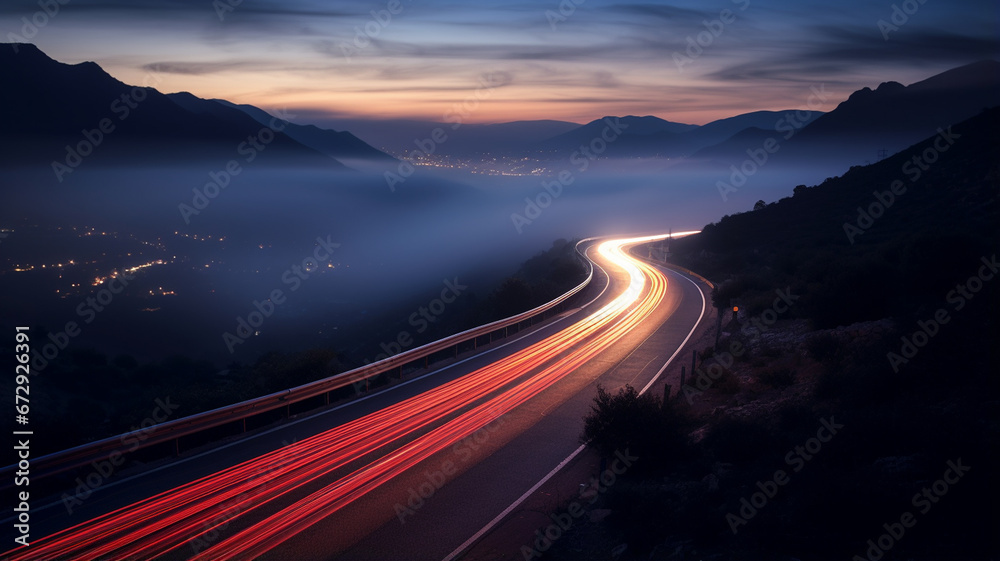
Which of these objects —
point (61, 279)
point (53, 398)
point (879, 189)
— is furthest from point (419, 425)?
point (61, 279)

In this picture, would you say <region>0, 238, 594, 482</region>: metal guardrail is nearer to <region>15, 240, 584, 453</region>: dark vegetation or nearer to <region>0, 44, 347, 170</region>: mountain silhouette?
<region>15, 240, 584, 453</region>: dark vegetation

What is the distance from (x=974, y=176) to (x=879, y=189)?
10.1 metres

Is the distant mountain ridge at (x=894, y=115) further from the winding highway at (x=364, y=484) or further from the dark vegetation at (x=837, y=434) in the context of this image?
the winding highway at (x=364, y=484)

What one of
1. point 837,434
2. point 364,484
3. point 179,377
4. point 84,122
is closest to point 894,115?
Answer: point 179,377

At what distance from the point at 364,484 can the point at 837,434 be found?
6.71 meters

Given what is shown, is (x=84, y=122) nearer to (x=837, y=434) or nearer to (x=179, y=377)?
(x=179, y=377)

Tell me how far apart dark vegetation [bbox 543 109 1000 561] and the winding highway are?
4.60 ft

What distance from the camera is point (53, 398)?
1069 inches

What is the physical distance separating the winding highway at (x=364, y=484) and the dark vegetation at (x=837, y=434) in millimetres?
1402

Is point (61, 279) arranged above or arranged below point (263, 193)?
below

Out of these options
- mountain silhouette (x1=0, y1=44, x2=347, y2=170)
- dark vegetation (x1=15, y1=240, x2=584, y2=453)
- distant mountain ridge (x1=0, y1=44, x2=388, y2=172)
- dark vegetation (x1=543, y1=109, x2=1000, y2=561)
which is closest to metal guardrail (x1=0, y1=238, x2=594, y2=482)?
dark vegetation (x1=15, y1=240, x2=584, y2=453)

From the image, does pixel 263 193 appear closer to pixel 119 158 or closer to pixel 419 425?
pixel 119 158

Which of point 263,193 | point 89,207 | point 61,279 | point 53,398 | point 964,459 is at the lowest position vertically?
point 964,459

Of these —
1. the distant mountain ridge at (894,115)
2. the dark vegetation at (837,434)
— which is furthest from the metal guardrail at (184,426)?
the distant mountain ridge at (894,115)
